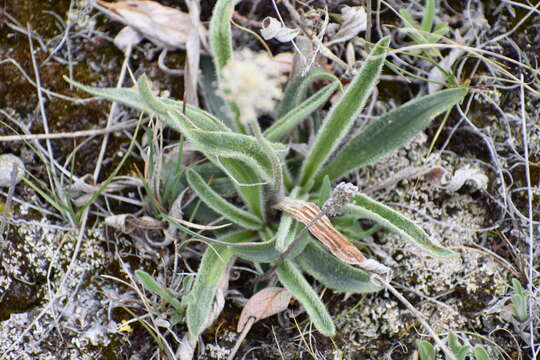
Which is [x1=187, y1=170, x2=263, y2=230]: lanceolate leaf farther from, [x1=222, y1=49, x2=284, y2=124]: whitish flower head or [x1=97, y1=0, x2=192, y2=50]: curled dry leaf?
[x1=222, y1=49, x2=284, y2=124]: whitish flower head

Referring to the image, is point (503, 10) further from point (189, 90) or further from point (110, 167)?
point (110, 167)

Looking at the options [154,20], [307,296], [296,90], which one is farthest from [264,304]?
[154,20]

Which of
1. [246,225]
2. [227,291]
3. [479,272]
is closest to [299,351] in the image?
[227,291]

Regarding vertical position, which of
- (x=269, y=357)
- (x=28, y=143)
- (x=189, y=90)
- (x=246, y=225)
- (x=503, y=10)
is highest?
(x=503, y=10)

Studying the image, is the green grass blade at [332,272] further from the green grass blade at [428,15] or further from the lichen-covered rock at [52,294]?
the green grass blade at [428,15]

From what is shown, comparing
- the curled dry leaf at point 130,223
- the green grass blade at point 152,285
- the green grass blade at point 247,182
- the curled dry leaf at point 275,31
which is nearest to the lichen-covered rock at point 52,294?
the curled dry leaf at point 130,223

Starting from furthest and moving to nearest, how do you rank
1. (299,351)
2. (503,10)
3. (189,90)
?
(503,10)
(189,90)
(299,351)

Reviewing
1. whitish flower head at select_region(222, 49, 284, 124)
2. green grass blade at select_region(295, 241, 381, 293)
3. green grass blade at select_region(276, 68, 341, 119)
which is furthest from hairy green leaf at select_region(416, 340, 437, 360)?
whitish flower head at select_region(222, 49, 284, 124)
